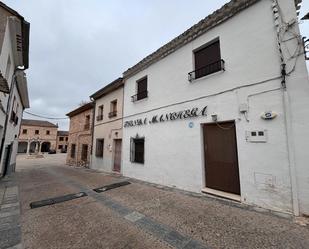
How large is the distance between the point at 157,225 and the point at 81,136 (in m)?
12.5

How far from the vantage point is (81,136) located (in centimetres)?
1394

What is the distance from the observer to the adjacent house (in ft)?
31.2

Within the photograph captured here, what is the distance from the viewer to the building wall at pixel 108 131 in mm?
9523

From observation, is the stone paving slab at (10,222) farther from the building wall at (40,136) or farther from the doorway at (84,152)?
the building wall at (40,136)

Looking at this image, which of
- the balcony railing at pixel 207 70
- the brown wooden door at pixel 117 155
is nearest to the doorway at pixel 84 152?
the brown wooden door at pixel 117 155

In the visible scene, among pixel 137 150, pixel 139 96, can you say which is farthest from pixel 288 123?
pixel 139 96

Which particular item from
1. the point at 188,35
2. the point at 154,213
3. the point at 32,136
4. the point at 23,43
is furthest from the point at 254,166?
the point at 32,136

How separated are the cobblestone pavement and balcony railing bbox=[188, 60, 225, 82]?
394 cm

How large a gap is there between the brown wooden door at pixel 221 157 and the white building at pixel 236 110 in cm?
3

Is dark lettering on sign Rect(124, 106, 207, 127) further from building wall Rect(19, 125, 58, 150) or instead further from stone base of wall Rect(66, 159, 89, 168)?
building wall Rect(19, 125, 58, 150)

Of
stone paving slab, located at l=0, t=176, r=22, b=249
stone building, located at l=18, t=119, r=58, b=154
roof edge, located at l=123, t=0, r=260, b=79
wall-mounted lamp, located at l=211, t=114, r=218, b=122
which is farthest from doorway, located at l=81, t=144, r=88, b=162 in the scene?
stone building, located at l=18, t=119, r=58, b=154

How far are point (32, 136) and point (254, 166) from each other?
4874 cm

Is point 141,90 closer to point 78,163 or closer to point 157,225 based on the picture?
point 157,225

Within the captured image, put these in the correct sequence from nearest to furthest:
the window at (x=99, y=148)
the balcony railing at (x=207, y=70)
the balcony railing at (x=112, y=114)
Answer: the balcony railing at (x=207, y=70), the balcony railing at (x=112, y=114), the window at (x=99, y=148)
